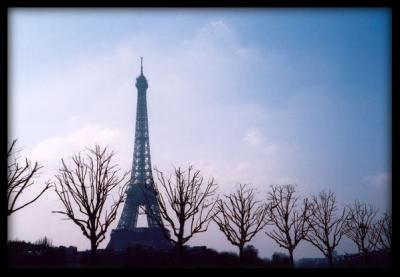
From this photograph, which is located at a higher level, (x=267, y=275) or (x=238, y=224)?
(x=267, y=275)

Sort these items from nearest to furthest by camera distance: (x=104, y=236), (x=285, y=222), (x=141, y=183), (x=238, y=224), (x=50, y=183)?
(x=50, y=183) < (x=104, y=236) < (x=238, y=224) < (x=285, y=222) < (x=141, y=183)

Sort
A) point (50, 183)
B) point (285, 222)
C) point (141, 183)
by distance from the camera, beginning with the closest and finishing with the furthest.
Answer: point (50, 183) → point (285, 222) → point (141, 183)

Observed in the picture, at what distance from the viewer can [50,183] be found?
10328mm

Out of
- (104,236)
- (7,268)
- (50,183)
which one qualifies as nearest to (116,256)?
(104,236)

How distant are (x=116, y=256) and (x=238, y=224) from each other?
1039 centimetres

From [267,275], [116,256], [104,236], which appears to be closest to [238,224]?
[104,236]
